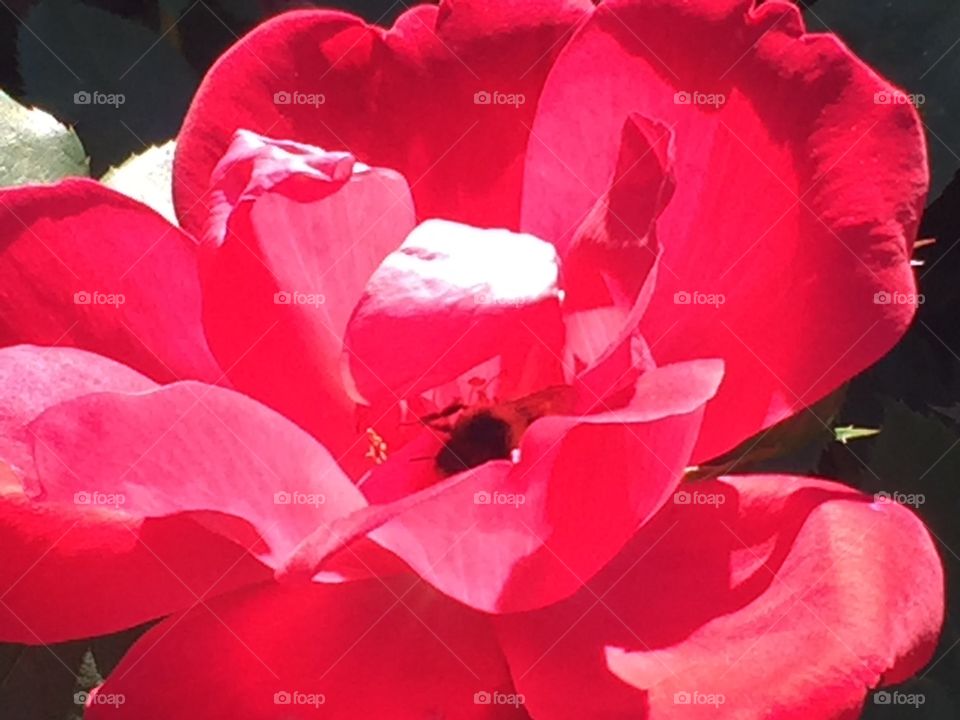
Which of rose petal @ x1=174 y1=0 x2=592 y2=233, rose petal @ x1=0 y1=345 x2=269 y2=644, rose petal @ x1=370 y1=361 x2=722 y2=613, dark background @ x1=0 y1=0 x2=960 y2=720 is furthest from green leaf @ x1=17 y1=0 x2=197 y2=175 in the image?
rose petal @ x1=370 y1=361 x2=722 y2=613

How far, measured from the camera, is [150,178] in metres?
0.81

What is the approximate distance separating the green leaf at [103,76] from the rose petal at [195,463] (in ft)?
1.18

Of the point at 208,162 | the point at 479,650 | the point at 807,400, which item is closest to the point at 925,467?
the point at 807,400

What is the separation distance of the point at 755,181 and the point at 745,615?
193 mm

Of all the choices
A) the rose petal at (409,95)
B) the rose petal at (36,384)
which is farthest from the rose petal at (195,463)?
the rose petal at (409,95)

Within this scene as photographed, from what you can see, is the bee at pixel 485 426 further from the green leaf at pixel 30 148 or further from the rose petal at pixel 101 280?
the green leaf at pixel 30 148

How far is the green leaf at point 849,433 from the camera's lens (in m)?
0.74

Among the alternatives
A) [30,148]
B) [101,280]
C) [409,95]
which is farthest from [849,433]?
[30,148]

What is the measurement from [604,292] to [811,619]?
0.17 meters

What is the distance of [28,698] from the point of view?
74 centimetres

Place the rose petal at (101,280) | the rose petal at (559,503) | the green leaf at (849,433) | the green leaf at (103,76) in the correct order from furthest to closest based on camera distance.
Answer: the green leaf at (103,76) → the green leaf at (849,433) → the rose petal at (101,280) → the rose petal at (559,503)

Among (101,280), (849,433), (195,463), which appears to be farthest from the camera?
(849,433)

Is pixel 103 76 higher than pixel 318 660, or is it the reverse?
pixel 103 76

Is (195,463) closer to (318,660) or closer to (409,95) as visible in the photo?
(318,660)
